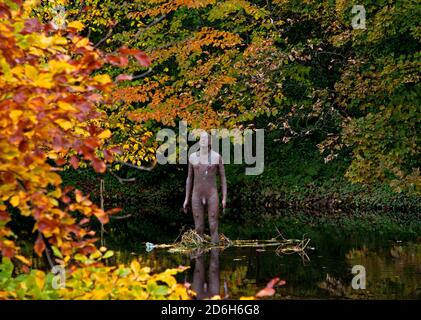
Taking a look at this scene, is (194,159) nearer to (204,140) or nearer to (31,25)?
(204,140)

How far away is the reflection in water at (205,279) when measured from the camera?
40.9ft

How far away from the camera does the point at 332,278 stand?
14102 millimetres

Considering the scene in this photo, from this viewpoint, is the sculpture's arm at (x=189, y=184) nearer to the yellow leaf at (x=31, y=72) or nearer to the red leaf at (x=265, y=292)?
the red leaf at (x=265, y=292)

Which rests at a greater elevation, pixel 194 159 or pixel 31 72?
pixel 31 72

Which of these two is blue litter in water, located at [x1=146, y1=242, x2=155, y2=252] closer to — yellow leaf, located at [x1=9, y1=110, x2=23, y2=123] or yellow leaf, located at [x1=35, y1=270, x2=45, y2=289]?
yellow leaf, located at [x1=35, y1=270, x2=45, y2=289]

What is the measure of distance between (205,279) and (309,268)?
2.26 meters

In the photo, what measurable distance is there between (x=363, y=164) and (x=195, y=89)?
9192mm

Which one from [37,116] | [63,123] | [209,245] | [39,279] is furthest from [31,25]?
[209,245]

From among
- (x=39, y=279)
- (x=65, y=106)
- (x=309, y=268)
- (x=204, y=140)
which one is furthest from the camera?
(x=204, y=140)

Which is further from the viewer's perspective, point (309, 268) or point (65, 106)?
point (309, 268)

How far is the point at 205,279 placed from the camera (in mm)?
13727

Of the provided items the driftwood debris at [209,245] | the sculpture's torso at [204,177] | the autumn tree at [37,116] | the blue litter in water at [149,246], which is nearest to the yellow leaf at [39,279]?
the autumn tree at [37,116]

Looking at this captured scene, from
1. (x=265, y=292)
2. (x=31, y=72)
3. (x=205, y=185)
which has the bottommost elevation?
(x=265, y=292)
